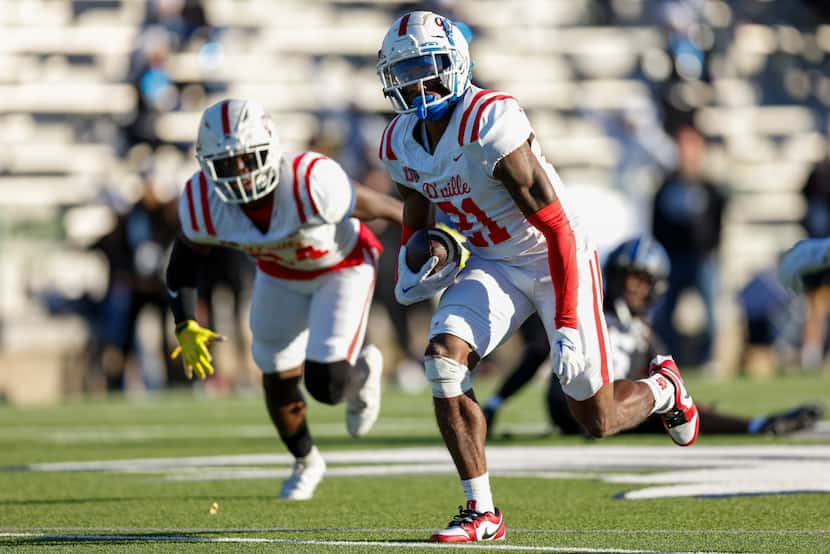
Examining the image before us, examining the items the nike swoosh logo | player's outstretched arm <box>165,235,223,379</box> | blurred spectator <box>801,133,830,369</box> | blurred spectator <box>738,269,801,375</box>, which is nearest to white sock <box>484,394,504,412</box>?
player's outstretched arm <box>165,235,223,379</box>

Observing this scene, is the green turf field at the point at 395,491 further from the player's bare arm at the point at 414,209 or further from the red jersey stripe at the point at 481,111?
the red jersey stripe at the point at 481,111

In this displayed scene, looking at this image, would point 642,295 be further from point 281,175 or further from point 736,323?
point 736,323

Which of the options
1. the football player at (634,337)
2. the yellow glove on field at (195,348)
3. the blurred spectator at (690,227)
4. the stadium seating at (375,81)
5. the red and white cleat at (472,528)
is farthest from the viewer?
the stadium seating at (375,81)

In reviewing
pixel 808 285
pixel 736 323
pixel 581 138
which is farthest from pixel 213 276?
pixel 581 138

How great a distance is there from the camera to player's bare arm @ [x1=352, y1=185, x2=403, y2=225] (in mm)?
6184

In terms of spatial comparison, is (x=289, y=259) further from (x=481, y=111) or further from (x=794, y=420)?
(x=794, y=420)

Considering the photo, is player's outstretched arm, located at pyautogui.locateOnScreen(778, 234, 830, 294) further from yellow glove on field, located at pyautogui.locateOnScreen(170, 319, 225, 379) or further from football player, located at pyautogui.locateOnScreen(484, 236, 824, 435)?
yellow glove on field, located at pyautogui.locateOnScreen(170, 319, 225, 379)

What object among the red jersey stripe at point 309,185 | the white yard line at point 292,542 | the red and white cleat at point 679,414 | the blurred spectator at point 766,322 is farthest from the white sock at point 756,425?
the blurred spectator at point 766,322

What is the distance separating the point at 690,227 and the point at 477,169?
8.55 metres

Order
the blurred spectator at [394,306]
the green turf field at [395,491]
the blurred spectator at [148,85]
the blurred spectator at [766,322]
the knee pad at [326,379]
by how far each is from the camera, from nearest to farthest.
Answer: the green turf field at [395,491], the knee pad at [326,379], the blurred spectator at [394,306], the blurred spectator at [766,322], the blurred spectator at [148,85]

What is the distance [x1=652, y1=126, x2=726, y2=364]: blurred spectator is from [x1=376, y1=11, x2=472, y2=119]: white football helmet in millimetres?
8394

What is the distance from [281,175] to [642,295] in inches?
95.4

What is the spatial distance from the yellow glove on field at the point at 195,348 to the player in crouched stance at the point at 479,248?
3.27ft

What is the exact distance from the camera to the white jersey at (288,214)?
596 centimetres
